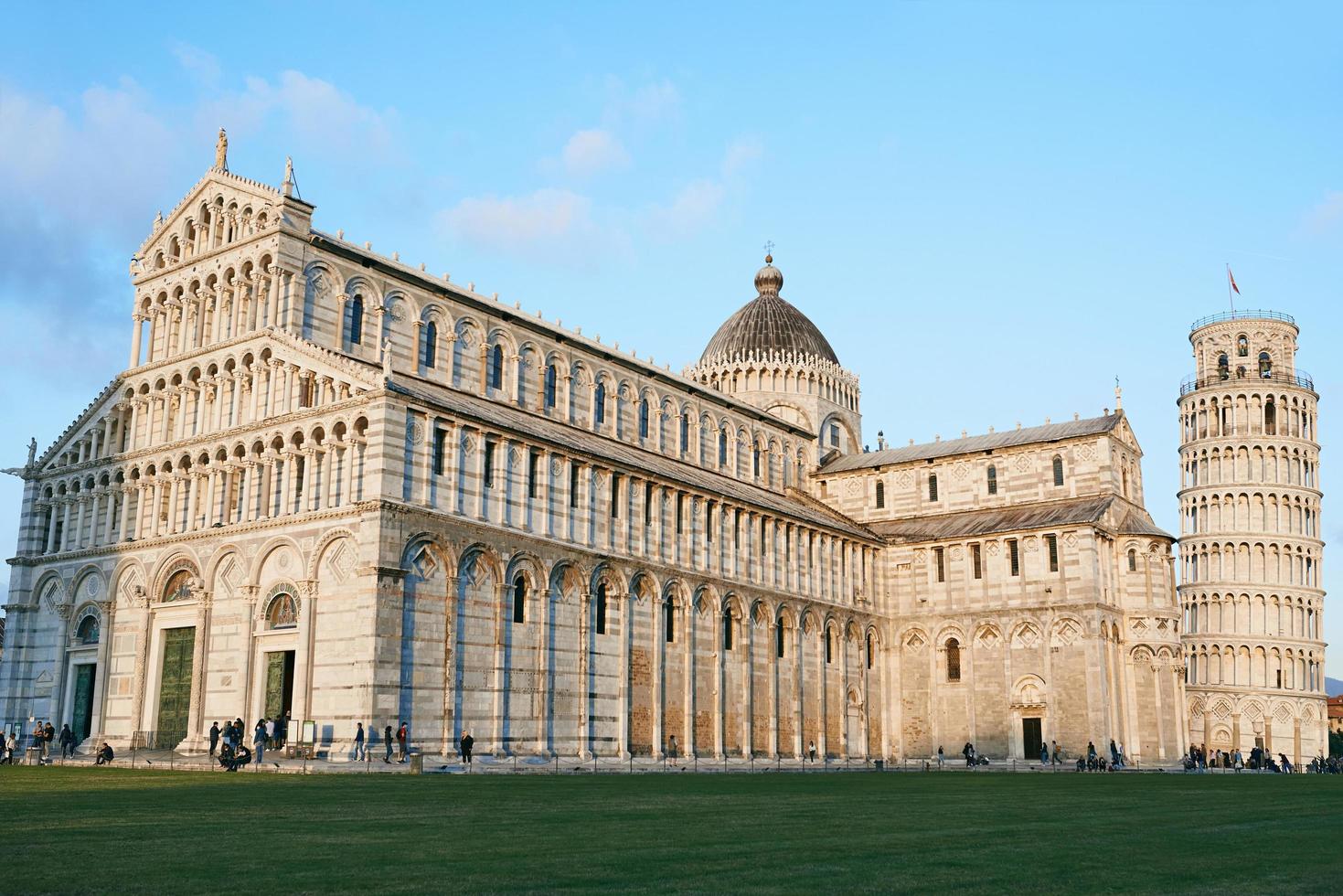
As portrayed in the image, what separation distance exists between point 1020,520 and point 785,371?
18.4 meters

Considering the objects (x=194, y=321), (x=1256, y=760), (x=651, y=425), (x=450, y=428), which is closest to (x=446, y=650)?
(x=450, y=428)

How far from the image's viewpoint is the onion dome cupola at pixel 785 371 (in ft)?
245

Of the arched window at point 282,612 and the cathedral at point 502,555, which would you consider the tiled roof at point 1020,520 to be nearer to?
the cathedral at point 502,555

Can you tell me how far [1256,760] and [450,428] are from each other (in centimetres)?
5107

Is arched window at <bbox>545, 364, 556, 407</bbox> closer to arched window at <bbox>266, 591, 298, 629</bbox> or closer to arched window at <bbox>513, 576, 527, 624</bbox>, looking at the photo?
arched window at <bbox>513, 576, 527, 624</bbox>

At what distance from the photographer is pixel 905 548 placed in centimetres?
6650

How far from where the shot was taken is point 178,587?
148ft

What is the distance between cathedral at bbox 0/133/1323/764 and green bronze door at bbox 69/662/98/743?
0.12 m

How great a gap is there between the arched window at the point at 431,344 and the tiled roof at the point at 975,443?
1225 inches

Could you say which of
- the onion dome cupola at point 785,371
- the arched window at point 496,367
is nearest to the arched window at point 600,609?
the arched window at point 496,367

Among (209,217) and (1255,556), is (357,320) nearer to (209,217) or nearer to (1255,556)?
(209,217)

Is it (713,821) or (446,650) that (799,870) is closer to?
(713,821)

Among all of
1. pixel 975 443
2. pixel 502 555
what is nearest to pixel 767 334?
pixel 975 443

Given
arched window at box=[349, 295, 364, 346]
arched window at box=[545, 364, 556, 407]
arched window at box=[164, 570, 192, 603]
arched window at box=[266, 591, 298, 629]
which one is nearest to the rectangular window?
arched window at box=[266, 591, 298, 629]
